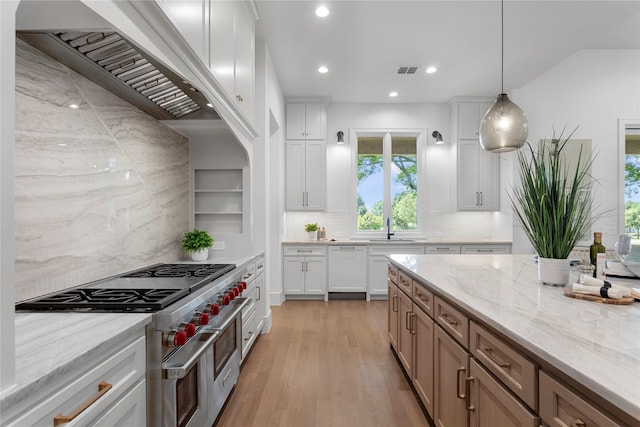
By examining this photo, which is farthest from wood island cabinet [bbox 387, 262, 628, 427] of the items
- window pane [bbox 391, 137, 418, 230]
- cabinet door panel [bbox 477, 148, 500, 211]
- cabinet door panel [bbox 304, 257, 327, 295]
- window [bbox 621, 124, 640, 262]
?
window [bbox 621, 124, 640, 262]

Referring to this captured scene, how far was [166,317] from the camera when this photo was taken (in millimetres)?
1262

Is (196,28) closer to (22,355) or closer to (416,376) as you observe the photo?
(22,355)

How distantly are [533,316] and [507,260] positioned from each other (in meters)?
1.81

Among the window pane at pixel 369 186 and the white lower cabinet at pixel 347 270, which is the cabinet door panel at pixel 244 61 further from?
the window pane at pixel 369 186

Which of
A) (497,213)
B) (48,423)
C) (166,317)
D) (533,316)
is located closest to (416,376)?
(533,316)

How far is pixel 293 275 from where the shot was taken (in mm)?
4887

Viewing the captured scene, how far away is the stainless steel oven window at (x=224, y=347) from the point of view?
6.13 ft

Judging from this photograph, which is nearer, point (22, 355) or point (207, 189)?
point (22, 355)

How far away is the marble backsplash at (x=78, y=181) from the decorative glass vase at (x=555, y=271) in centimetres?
237

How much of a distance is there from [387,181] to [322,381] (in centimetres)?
374

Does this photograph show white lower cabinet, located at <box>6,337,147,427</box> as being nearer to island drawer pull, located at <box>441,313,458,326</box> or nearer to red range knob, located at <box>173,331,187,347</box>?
red range knob, located at <box>173,331,187,347</box>

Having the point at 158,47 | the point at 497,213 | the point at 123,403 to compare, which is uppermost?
the point at 158,47

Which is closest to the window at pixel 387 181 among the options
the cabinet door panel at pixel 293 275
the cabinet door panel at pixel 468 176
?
the cabinet door panel at pixel 468 176

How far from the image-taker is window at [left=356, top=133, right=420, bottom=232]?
5.59m
